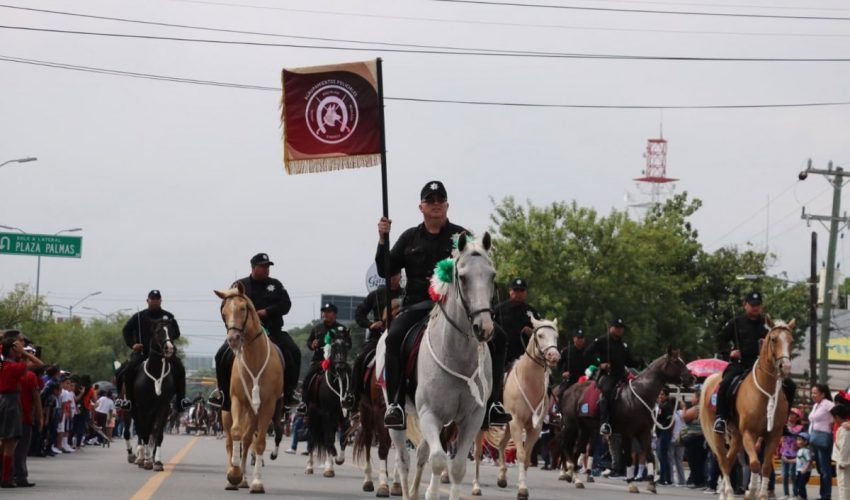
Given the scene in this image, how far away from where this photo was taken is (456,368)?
1312cm

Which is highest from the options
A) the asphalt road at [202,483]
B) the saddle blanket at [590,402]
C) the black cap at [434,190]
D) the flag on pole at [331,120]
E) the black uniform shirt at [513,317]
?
the flag on pole at [331,120]

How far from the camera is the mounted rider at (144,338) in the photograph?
2427 centimetres

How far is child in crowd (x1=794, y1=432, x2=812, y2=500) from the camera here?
25.0 metres

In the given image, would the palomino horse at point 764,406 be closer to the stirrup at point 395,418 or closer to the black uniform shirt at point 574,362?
the black uniform shirt at point 574,362

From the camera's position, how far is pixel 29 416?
20.2 metres

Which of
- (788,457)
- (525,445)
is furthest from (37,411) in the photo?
(788,457)

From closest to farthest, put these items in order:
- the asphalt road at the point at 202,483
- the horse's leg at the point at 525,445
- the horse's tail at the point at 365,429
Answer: the asphalt road at the point at 202,483 < the horse's tail at the point at 365,429 < the horse's leg at the point at 525,445

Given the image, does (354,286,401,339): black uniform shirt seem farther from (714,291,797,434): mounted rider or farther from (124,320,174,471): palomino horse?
(714,291,797,434): mounted rider

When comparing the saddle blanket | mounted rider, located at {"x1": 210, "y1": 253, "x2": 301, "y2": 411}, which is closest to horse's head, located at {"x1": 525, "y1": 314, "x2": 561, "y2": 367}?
mounted rider, located at {"x1": 210, "y1": 253, "x2": 301, "y2": 411}

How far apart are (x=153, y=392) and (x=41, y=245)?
25087 millimetres

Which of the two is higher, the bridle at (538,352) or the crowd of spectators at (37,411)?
the bridle at (538,352)

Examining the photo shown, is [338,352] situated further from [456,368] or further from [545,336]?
[456,368]

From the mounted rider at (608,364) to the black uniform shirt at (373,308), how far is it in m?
5.36

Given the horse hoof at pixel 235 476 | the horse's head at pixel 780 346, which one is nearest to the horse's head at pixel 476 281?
the horse hoof at pixel 235 476
